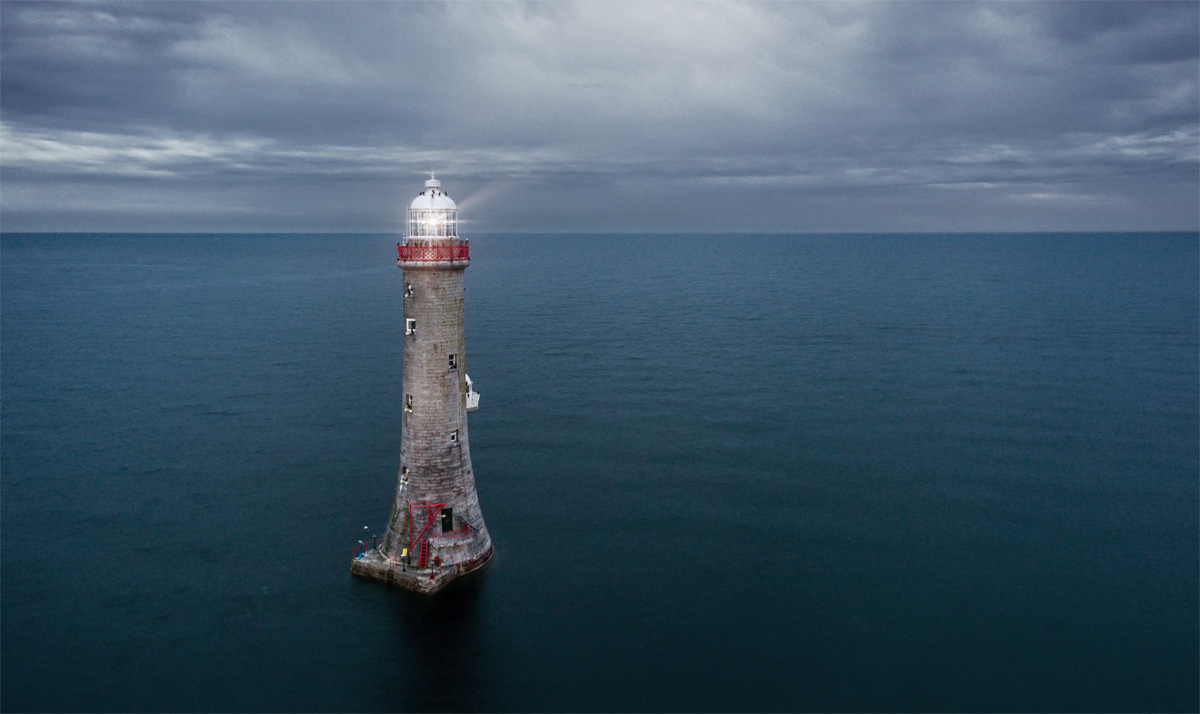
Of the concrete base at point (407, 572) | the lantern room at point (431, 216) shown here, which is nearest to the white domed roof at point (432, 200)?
the lantern room at point (431, 216)

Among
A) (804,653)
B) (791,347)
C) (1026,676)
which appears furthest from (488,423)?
(791,347)

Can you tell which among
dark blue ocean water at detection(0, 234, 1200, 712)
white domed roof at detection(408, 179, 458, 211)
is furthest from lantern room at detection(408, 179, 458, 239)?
dark blue ocean water at detection(0, 234, 1200, 712)

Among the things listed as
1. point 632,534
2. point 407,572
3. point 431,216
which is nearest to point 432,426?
point 407,572

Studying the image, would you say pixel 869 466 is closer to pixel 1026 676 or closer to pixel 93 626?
pixel 1026 676

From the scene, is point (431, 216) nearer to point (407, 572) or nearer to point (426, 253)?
point (426, 253)

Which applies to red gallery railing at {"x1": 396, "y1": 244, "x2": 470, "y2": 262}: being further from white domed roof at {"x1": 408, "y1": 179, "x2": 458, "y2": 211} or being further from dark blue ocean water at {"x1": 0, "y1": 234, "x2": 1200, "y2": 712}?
dark blue ocean water at {"x1": 0, "y1": 234, "x2": 1200, "y2": 712}

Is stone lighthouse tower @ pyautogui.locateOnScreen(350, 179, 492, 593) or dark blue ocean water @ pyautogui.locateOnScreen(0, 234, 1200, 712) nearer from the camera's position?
dark blue ocean water @ pyautogui.locateOnScreen(0, 234, 1200, 712)
